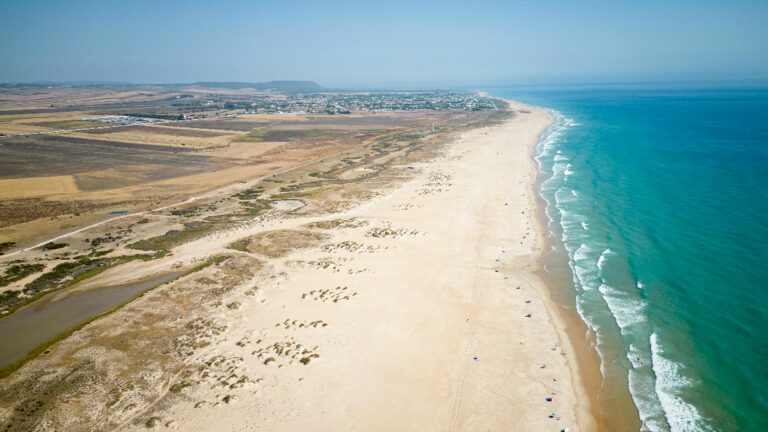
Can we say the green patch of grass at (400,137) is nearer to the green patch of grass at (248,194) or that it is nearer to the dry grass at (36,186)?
the green patch of grass at (248,194)

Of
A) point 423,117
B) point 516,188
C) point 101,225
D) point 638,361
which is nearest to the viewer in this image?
point 638,361

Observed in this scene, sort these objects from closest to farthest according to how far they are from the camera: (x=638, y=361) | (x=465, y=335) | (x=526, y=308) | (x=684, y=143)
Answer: (x=638, y=361) < (x=465, y=335) < (x=526, y=308) < (x=684, y=143)

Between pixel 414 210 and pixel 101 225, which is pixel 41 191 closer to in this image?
pixel 101 225

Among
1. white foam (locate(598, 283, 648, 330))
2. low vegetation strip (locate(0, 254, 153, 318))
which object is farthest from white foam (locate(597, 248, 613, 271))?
low vegetation strip (locate(0, 254, 153, 318))

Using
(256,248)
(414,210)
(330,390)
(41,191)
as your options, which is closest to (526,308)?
(330,390)

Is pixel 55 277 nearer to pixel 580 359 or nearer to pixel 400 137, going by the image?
pixel 580 359

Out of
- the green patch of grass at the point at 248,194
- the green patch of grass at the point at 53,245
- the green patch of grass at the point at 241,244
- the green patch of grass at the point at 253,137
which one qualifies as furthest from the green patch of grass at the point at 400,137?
the green patch of grass at the point at 53,245

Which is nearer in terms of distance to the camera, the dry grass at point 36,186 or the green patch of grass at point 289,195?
the green patch of grass at point 289,195
